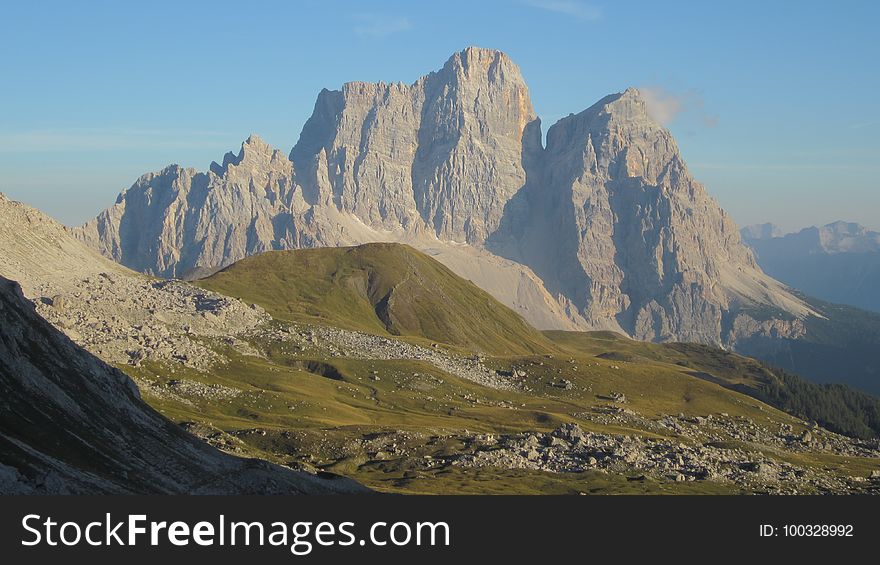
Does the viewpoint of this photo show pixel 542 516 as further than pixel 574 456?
No

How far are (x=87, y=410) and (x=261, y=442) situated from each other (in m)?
69.8

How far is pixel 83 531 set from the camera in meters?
66.9

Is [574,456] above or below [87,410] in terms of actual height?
below

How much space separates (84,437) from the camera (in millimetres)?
92375

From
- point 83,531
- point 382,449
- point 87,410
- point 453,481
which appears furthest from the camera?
point 382,449

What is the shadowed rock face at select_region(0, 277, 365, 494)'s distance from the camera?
80.6m

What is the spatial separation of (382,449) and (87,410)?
272ft

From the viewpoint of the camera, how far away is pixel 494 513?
266 ft

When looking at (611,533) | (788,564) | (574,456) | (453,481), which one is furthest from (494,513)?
(574,456)

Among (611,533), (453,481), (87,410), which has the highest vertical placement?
(87,410)

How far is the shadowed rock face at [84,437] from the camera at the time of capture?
265 ft

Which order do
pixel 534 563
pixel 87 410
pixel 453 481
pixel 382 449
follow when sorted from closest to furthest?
pixel 534 563
pixel 87 410
pixel 453 481
pixel 382 449

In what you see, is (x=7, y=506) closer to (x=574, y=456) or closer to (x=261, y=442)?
(x=261, y=442)

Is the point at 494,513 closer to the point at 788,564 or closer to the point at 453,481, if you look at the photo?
the point at 788,564
